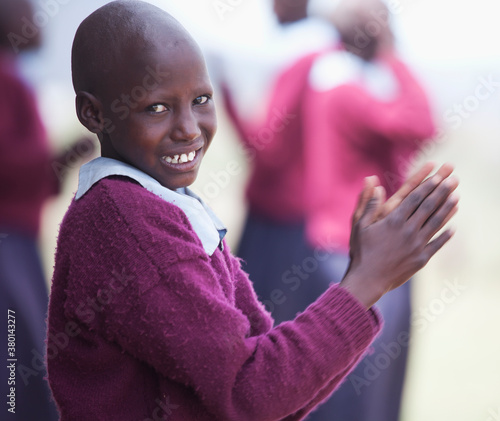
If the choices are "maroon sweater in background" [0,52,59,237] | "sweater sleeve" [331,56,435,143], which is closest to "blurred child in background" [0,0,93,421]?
"maroon sweater in background" [0,52,59,237]

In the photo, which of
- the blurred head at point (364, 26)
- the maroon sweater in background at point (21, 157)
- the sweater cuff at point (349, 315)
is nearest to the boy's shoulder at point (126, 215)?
the sweater cuff at point (349, 315)

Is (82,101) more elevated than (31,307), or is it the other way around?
(82,101)

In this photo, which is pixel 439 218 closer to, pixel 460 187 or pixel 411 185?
pixel 411 185

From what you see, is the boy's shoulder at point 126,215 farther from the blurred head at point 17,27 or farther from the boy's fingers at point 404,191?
the blurred head at point 17,27

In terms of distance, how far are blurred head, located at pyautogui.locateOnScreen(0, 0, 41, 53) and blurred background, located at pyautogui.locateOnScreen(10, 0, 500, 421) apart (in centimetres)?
52

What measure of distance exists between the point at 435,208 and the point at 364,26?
1.31 meters

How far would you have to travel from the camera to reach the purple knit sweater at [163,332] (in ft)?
2.34

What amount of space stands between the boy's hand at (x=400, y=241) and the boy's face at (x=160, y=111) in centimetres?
30

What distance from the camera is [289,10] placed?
6.24 ft

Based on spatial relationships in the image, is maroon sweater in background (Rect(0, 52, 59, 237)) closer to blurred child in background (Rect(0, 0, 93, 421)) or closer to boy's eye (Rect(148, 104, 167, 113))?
blurred child in background (Rect(0, 0, 93, 421))

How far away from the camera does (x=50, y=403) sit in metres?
1.79

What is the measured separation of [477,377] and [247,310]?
1.33 meters

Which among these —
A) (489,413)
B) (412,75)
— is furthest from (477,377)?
(412,75)

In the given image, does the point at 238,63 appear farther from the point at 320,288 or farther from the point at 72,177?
the point at 320,288
